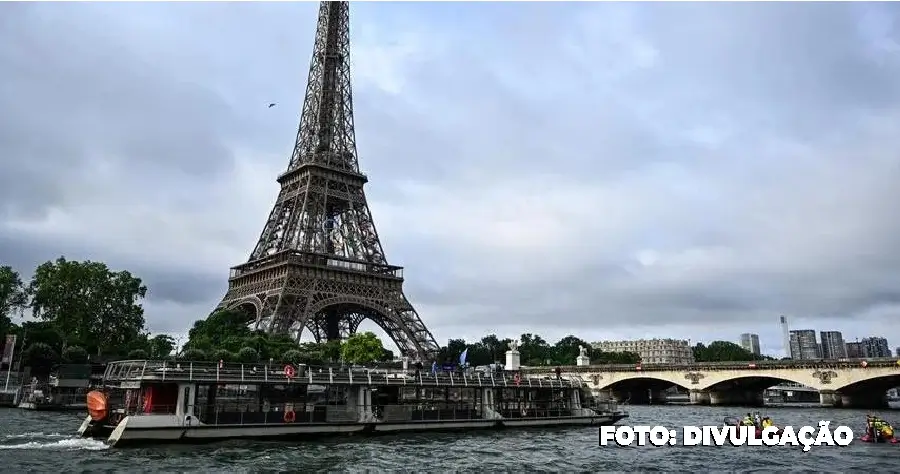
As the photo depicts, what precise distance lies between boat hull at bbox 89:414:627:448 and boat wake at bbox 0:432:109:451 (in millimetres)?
898

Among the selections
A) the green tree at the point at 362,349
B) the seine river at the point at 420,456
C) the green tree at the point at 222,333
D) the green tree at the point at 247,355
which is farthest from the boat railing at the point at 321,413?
the green tree at the point at 362,349

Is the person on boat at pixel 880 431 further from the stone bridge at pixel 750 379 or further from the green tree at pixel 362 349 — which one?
the green tree at pixel 362 349

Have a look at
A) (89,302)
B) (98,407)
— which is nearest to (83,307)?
(89,302)

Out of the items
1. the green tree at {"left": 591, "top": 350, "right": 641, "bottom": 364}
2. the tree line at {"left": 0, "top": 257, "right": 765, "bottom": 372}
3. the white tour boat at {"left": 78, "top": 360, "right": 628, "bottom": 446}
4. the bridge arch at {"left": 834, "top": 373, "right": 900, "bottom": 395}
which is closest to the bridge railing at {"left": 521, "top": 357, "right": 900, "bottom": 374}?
the bridge arch at {"left": 834, "top": 373, "right": 900, "bottom": 395}

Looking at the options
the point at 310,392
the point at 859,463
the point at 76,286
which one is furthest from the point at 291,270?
the point at 859,463

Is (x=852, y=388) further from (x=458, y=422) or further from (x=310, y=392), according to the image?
(x=310, y=392)

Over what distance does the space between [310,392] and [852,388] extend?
68.2m

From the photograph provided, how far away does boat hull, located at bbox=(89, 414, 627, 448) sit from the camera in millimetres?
33625

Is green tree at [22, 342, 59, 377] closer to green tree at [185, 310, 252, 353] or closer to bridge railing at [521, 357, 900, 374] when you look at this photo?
green tree at [185, 310, 252, 353]

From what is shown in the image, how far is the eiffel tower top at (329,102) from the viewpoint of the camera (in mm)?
106250

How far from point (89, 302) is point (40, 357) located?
14.8 metres

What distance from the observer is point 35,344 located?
2918 inches

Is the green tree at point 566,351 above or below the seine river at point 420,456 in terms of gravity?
above

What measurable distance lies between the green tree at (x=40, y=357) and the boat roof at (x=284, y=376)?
1501 inches
